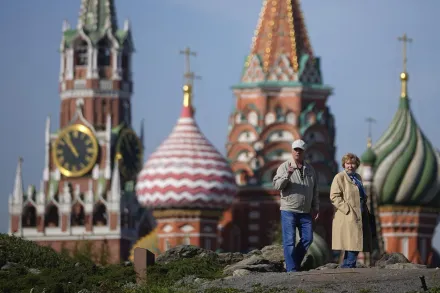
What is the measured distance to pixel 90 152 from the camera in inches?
3994

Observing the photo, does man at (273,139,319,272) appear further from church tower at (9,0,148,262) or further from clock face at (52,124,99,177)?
clock face at (52,124,99,177)

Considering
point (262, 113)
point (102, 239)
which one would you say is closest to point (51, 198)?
point (102, 239)

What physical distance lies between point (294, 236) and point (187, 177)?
200ft

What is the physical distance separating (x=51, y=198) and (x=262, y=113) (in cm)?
1547

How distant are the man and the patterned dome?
176 ft

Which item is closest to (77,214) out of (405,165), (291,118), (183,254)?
(291,118)

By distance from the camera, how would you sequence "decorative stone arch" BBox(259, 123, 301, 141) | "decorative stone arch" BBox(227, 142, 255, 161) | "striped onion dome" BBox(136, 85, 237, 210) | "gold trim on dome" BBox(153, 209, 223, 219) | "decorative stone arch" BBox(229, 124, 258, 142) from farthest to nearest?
1. "decorative stone arch" BBox(259, 123, 301, 141)
2. "decorative stone arch" BBox(227, 142, 255, 161)
3. "decorative stone arch" BBox(229, 124, 258, 142)
4. "gold trim on dome" BBox(153, 209, 223, 219)
5. "striped onion dome" BBox(136, 85, 237, 210)

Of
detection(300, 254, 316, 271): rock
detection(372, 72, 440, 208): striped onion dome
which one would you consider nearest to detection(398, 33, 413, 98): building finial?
detection(372, 72, 440, 208): striped onion dome

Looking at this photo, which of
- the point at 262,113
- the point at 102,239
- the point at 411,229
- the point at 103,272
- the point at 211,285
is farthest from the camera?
the point at 102,239

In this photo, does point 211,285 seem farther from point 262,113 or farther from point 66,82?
point 66,82

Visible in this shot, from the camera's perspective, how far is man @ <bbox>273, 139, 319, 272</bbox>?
2608cm

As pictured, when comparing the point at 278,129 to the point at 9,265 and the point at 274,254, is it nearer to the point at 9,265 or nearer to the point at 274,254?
the point at 274,254

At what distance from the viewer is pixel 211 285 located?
25250 mm

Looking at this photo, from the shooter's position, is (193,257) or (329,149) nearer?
(193,257)
